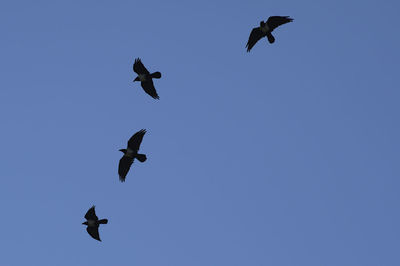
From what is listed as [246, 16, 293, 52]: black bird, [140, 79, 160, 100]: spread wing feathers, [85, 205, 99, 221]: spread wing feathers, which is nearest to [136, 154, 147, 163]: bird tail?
[140, 79, 160, 100]: spread wing feathers

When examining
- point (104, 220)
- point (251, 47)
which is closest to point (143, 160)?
point (104, 220)

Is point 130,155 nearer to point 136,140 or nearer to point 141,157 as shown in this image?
point 141,157

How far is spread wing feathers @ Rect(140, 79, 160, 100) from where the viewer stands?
32094 millimetres

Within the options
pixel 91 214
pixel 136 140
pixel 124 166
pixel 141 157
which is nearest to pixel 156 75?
pixel 136 140

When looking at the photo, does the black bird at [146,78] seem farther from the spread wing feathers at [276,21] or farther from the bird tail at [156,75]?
the spread wing feathers at [276,21]

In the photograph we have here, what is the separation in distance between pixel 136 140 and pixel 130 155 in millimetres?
802

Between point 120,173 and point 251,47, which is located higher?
point 251,47

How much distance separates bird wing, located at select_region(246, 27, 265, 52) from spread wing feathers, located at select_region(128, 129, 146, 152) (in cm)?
558

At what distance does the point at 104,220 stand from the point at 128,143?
352cm

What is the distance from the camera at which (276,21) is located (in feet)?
104

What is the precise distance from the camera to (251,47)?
32.2 m

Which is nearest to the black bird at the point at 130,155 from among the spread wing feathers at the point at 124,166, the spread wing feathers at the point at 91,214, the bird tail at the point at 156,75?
the spread wing feathers at the point at 124,166

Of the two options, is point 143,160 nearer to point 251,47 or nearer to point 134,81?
point 134,81

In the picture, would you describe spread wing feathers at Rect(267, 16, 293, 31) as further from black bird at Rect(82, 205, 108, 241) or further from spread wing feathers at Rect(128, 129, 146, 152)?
black bird at Rect(82, 205, 108, 241)
